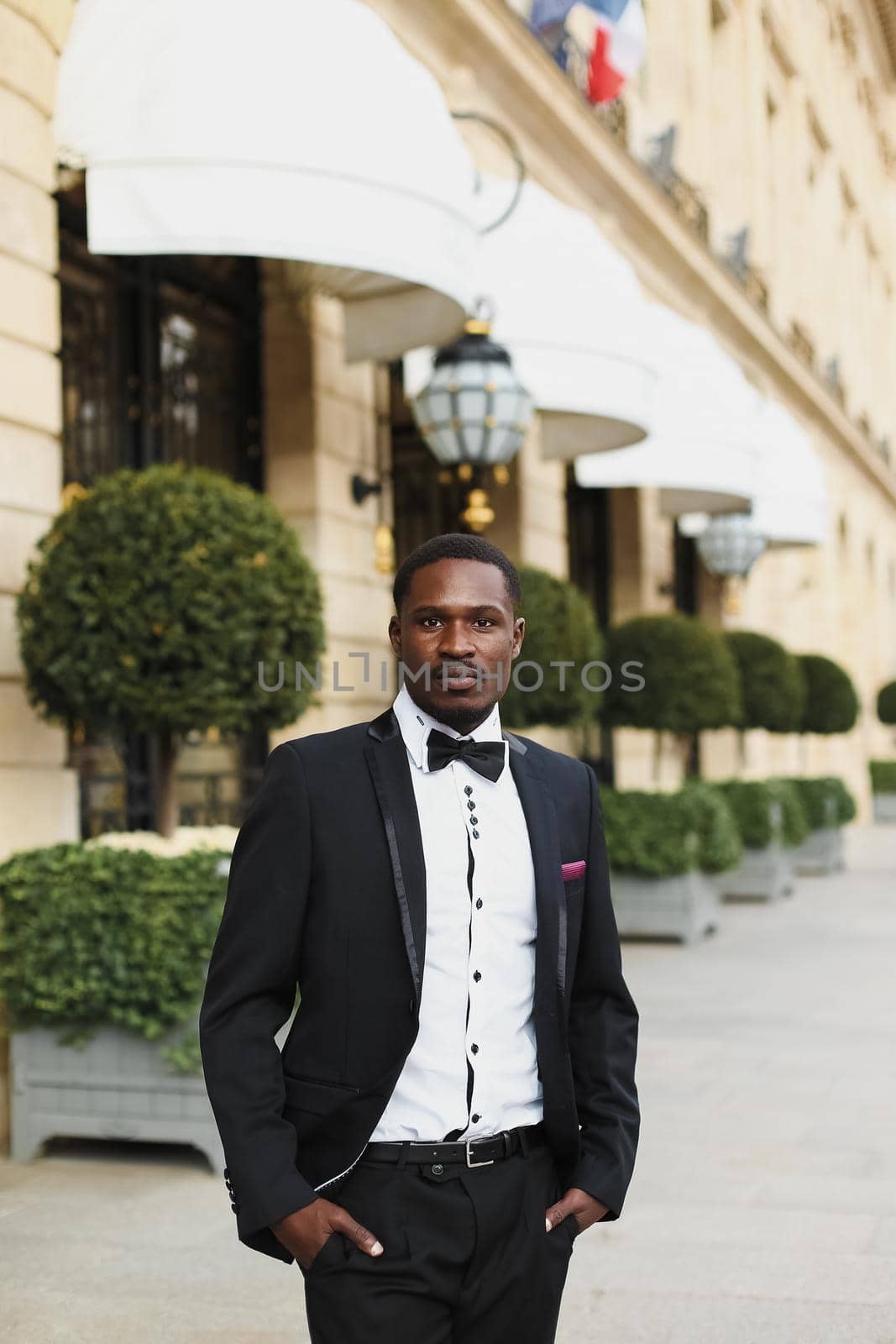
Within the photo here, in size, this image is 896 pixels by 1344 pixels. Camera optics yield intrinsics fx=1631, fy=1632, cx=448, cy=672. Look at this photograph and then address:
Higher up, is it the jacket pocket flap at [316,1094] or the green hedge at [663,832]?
the jacket pocket flap at [316,1094]

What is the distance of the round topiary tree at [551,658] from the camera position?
10070mm

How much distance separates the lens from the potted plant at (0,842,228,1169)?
5598 millimetres

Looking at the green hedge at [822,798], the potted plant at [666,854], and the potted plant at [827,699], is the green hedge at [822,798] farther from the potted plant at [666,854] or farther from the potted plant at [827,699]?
the potted plant at [666,854]

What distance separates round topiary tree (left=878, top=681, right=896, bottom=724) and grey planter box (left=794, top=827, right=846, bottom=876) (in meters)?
16.1

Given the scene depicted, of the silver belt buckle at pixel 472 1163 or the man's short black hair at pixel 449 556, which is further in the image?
the man's short black hair at pixel 449 556

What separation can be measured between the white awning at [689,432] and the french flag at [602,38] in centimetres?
195

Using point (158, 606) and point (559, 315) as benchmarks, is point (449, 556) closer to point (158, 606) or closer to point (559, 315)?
point (158, 606)

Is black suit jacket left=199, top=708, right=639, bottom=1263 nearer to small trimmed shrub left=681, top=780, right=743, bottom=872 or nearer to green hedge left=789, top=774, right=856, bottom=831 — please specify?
small trimmed shrub left=681, top=780, right=743, bottom=872

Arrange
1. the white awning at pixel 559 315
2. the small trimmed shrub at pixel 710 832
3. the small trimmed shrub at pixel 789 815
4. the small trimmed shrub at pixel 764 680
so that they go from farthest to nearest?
the small trimmed shrub at pixel 764 680 → the small trimmed shrub at pixel 789 815 → the small trimmed shrub at pixel 710 832 → the white awning at pixel 559 315

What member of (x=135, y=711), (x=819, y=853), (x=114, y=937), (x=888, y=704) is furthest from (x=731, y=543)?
(x=888, y=704)

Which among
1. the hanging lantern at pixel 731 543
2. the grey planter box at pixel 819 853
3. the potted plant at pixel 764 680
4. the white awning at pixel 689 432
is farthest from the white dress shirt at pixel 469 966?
the grey planter box at pixel 819 853

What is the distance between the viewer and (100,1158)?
5.90m

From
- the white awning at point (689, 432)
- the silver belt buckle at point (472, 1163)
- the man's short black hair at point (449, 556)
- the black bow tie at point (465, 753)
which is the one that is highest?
the white awning at point (689, 432)

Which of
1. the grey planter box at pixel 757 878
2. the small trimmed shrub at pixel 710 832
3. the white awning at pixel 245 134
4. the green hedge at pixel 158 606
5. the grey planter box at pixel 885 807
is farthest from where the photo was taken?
the grey planter box at pixel 885 807
